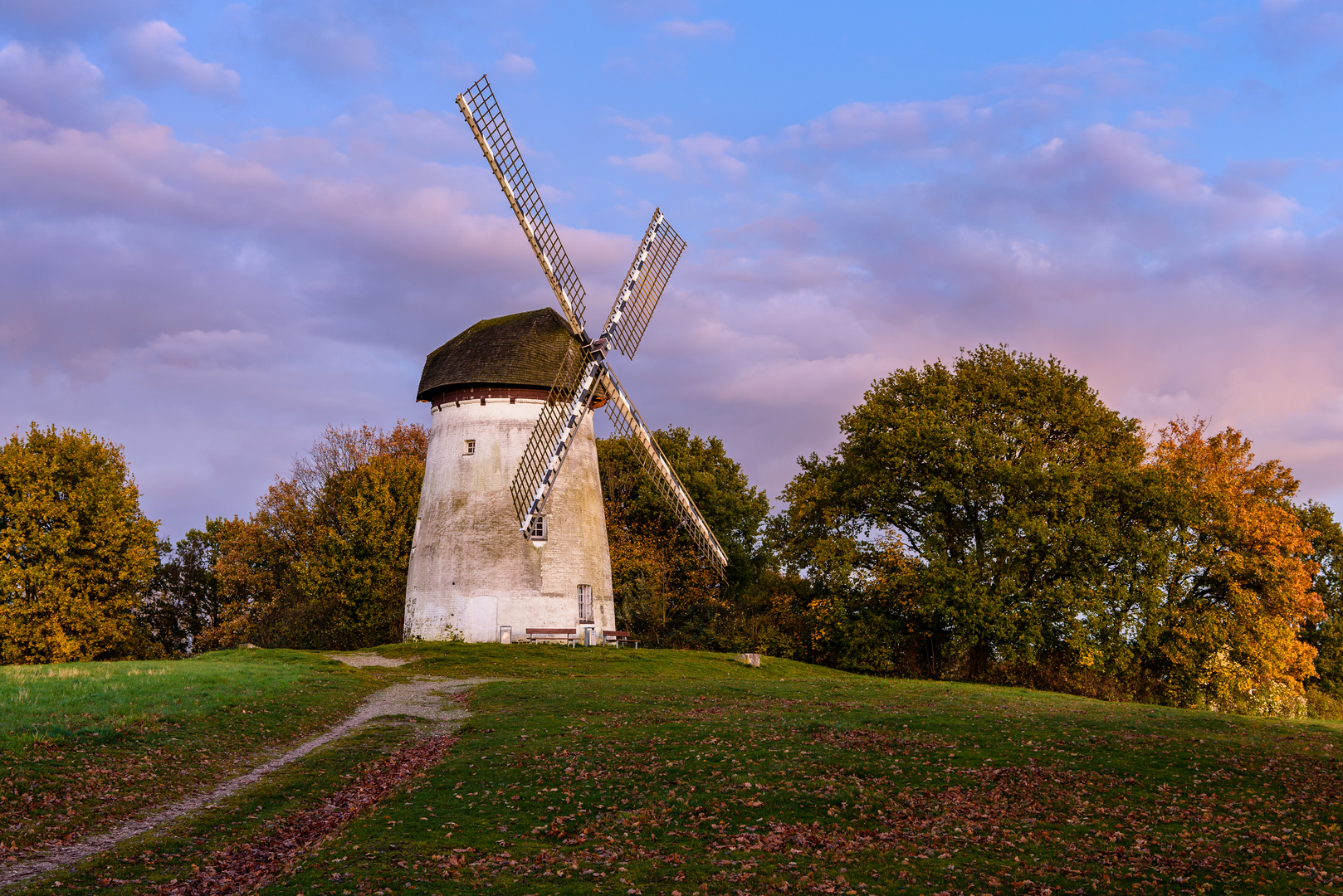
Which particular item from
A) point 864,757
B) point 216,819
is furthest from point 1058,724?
point 216,819

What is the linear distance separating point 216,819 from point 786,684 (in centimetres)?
2092

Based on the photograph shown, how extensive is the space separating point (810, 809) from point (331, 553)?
1809 inches

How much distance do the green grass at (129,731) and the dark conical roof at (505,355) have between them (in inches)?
654

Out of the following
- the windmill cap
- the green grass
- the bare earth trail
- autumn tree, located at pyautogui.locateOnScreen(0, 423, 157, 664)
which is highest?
the windmill cap

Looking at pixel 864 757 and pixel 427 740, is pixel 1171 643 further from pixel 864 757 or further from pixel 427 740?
pixel 427 740

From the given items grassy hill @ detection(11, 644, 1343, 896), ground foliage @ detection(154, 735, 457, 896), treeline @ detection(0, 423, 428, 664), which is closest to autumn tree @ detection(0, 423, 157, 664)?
treeline @ detection(0, 423, 428, 664)

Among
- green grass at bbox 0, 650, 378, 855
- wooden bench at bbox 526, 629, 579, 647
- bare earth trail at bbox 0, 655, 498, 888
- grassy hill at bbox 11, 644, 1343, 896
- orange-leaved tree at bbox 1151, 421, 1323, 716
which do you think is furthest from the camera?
wooden bench at bbox 526, 629, 579, 647

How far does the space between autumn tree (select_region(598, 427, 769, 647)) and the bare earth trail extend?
18.1 meters

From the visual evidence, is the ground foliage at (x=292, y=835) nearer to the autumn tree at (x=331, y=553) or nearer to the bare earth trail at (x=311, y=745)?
the bare earth trail at (x=311, y=745)

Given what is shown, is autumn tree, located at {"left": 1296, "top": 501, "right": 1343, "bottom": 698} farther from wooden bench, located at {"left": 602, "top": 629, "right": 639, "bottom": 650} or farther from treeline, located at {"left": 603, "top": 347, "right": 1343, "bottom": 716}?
wooden bench, located at {"left": 602, "top": 629, "right": 639, "bottom": 650}

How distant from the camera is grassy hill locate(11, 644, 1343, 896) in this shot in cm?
1146

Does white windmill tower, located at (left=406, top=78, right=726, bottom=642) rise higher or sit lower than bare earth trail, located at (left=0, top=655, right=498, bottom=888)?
higher

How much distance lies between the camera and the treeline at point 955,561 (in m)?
39.2

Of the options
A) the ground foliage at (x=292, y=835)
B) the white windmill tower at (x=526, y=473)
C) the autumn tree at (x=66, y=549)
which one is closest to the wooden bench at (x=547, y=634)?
the white windmill tower at (x=526, y=473)
